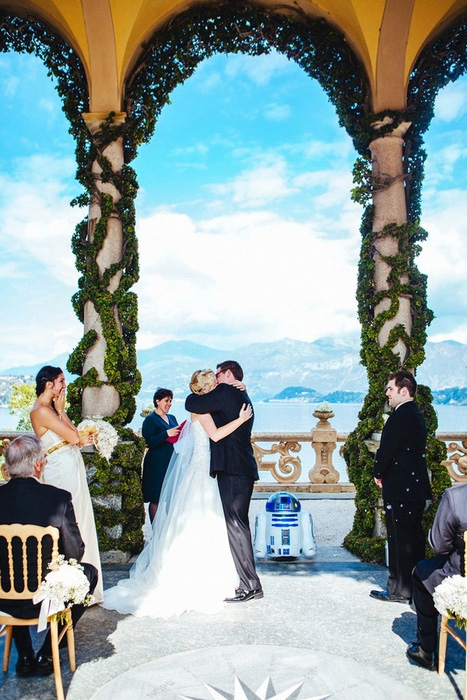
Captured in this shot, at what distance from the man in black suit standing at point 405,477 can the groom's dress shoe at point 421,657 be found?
3.58 ft

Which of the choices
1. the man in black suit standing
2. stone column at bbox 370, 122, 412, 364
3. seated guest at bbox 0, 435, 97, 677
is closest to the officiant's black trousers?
the man in black suit standing

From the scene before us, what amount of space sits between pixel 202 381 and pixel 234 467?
0.79 meters

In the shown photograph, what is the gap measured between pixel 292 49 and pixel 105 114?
2.49 metres

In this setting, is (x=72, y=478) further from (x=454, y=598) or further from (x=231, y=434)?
(x=454, y=598)

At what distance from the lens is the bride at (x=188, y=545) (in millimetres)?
5082

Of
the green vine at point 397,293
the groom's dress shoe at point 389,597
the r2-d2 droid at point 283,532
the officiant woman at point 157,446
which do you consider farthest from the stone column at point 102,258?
the groom's dress shoe at point 389,597

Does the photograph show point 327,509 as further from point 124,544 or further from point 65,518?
point 65,518

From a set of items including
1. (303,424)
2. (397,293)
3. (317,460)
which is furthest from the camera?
(303,424)

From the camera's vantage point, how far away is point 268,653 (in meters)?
4.08

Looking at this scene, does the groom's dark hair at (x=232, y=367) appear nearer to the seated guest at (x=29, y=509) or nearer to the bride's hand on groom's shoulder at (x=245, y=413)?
the bride's hand on groom's shoulder at (x=245, y=413)

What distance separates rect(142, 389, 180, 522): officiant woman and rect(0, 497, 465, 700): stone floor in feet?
5.52

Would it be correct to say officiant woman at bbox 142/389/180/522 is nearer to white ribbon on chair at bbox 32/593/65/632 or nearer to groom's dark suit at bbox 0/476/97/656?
groom's dark suit at bbox 0/476/97/656

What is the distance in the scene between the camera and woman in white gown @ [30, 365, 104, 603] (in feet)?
16.0

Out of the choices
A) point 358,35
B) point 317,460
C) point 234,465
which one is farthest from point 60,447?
point 317,460
